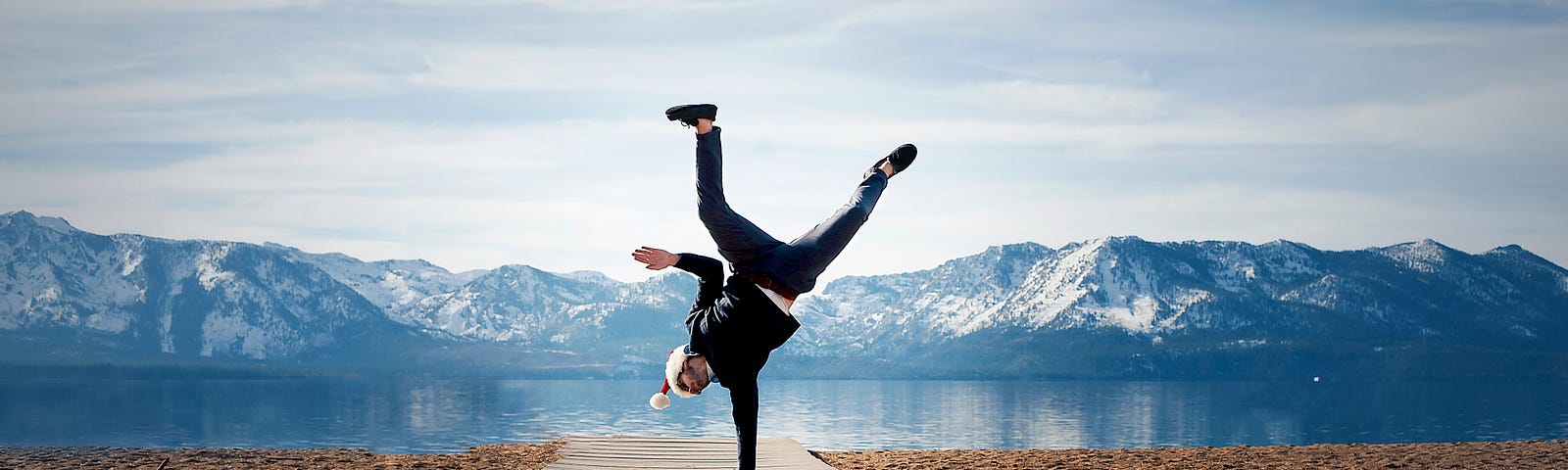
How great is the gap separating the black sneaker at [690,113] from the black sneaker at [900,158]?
1.26 meters

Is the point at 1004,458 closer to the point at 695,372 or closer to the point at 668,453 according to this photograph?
the point at 668,453

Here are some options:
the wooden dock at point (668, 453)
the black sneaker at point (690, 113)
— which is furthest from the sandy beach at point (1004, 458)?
the black sneaker at point (690, 113)

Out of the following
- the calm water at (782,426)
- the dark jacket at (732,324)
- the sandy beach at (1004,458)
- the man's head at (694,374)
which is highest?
the dark jacket at (732,324)

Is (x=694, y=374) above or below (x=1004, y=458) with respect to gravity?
above

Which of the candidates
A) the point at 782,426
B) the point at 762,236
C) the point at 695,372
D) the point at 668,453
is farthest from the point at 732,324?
the point at 782,426

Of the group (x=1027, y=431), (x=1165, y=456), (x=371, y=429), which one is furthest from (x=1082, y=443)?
(x=1165, y=456)

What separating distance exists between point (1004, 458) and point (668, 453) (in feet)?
15.5

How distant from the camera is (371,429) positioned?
77125mm

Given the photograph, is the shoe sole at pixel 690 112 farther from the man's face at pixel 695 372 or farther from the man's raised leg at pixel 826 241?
the man's face at pixel 695 372

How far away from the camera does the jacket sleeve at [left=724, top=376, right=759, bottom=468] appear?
7.51m

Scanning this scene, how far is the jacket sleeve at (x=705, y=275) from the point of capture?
7.14m

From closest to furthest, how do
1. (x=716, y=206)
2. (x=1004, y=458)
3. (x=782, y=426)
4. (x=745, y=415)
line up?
(x=716, y=206), (x=745, y=415), (x=1004, y=458), (x=782, y=426)

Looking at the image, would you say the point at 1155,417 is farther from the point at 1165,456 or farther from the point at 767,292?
the point at 767,292

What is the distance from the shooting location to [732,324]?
23.9 feet
